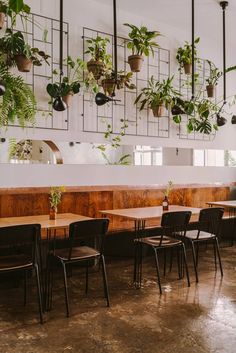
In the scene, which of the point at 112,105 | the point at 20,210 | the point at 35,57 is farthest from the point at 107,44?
the point at 20,210

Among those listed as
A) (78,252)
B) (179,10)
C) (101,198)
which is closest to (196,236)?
(101,198)

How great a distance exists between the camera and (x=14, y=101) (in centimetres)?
400

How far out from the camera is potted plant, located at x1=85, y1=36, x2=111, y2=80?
4.69 meters

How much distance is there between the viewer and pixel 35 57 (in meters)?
4.44

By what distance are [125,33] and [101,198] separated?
2368 millimetres

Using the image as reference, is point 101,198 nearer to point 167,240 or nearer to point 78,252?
point 167,240

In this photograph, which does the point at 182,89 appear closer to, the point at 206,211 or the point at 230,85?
the point at 230,85

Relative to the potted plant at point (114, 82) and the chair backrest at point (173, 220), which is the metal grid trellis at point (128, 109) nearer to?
the potted plant at point (114, 82)

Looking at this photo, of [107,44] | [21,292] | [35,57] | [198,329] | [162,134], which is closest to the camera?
[198,329]

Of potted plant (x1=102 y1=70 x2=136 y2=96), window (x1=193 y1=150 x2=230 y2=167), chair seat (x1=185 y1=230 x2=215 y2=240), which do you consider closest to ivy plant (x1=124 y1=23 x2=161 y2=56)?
potted plant (x1=102 y1=70 x2=136 y2=96)

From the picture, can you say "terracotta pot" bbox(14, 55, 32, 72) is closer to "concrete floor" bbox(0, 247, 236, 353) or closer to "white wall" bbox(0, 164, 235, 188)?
"white wall" bbox(0, 164, 235, 188)

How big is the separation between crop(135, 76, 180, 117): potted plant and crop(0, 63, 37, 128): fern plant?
6.16ft

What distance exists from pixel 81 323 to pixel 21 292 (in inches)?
44.0

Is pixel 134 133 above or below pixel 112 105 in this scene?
below
